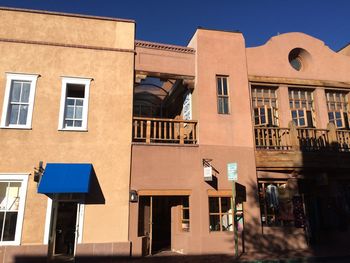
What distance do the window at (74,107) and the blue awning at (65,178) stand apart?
5.20 feet

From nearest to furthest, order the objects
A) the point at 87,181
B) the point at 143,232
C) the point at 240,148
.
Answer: the point at 87,181
the point at 143,232
the point at 240,148

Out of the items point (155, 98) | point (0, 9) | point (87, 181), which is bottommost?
point (87, 181)

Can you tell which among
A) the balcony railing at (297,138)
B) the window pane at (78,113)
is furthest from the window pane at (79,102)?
the balcony railing at (297,138)

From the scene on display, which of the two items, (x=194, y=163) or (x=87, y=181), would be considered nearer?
(x=87, y=181)

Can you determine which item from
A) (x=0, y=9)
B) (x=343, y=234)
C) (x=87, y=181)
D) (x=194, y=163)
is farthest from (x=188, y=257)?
(x=0, y=9)

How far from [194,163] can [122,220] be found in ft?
12.0

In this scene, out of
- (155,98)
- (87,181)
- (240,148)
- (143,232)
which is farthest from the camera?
(155,98)

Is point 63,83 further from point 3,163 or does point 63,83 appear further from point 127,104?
point 3,163

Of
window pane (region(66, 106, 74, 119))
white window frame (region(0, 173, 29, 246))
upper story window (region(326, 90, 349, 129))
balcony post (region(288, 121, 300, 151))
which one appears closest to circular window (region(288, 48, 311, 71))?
upper story window (region(326, 90, 349, 129))

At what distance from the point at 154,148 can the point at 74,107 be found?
367 cm

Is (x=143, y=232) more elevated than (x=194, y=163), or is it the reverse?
(x=194, y=163)

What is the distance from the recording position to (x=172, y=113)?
712 inches

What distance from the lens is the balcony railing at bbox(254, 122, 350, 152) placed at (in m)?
14.5

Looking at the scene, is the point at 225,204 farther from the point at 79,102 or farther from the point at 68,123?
the point at 79,102
